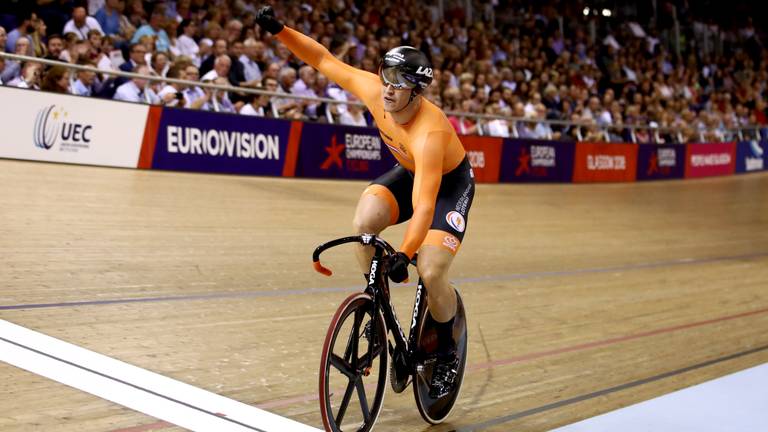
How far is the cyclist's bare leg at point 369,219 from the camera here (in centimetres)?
364

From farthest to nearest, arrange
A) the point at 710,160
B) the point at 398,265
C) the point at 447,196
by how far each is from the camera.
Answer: the point at 710,160, the point at 447,196, the point at 398,265

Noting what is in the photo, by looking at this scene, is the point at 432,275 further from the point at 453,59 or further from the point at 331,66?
the point at 453,59

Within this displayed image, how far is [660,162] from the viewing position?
18250 mm

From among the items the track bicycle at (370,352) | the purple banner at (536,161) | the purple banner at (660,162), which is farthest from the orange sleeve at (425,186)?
the purple banner at (660,162)

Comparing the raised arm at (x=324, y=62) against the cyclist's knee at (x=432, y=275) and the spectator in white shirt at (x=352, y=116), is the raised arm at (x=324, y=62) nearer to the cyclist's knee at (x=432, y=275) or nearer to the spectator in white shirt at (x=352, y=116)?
the cyclist's knee at (x=432, y=275)

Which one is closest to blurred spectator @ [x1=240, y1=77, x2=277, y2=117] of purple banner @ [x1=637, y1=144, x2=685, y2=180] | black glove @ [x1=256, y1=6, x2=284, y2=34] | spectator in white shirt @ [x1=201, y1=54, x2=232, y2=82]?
spectator in white shirt @ [x1=201, y1=54, x2=232, y2=82]

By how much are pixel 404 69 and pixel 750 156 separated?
20471mm

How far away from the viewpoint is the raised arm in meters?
3.88

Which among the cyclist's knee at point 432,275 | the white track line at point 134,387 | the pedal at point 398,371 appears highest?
the cyclist's knee at point 432,275

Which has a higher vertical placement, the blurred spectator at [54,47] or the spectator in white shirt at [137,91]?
the blurred spectator at [54,47]

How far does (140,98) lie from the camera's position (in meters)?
9.57

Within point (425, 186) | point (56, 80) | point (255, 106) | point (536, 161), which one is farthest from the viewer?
point (536, 161)

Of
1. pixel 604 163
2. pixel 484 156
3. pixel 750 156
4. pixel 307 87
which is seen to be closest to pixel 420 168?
pixel 307 87

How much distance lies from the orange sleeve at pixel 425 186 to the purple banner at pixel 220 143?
6759 mm
